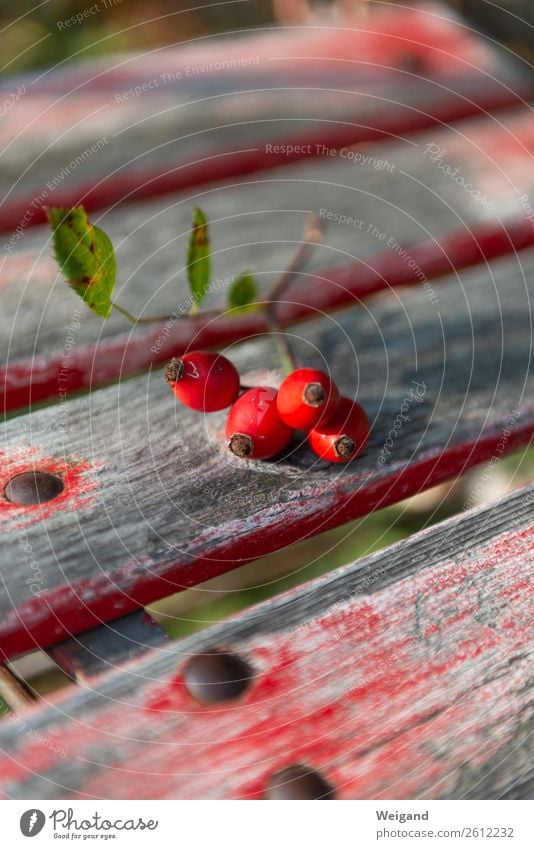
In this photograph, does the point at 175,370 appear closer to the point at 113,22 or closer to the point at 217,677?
the point at 217,677

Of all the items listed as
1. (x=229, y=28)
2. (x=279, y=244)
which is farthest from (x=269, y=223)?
(x=229, y=28)

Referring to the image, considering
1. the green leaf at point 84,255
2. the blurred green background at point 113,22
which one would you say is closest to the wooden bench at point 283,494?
the green leaf at point 84,255

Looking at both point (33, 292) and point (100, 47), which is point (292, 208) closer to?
point (33, 292)

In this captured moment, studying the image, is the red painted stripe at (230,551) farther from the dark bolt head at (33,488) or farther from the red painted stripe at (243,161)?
the red painted stripe at (243,161)

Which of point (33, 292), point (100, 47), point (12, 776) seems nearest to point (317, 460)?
point (12, 776)

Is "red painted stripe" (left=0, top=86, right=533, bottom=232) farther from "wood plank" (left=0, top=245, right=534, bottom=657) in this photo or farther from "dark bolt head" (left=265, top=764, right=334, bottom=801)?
"dark bolt head" (left=265, top=764, right=334, bottom=801)

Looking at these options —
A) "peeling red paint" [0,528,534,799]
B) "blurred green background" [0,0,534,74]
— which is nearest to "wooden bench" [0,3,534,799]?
"peeling red paint" [0,528,534,799]
